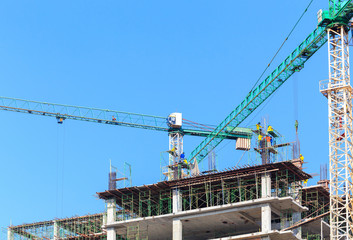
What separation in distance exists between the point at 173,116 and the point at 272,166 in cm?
6233

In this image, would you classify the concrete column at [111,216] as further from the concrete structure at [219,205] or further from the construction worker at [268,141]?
the construction worker at [268,141]

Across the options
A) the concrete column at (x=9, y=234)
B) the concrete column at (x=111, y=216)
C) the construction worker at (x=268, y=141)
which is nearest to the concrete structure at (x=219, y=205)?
the concrete column at (x=111, y=216)

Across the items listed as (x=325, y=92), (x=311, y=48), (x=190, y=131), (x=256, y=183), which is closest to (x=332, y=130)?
(x=325, y=92)

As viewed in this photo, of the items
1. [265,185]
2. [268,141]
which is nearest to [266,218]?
[265,185]

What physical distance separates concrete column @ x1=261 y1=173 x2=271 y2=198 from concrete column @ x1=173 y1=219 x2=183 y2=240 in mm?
9645

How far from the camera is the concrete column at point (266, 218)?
88875 mm

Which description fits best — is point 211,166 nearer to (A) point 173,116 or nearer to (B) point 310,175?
(B) point 310,175

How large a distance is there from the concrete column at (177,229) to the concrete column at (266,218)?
9.18 meters

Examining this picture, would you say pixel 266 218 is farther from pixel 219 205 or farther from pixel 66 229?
pixel 66 229

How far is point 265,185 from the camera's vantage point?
90500 millimetres

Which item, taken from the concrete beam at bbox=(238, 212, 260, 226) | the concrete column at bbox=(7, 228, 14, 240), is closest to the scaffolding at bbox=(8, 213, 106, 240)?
the concrete column at bbox=(7, 228, 14, 240)

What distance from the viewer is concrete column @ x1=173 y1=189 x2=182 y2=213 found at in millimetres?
94500

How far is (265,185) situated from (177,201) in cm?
993

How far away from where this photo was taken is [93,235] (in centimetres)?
10675
